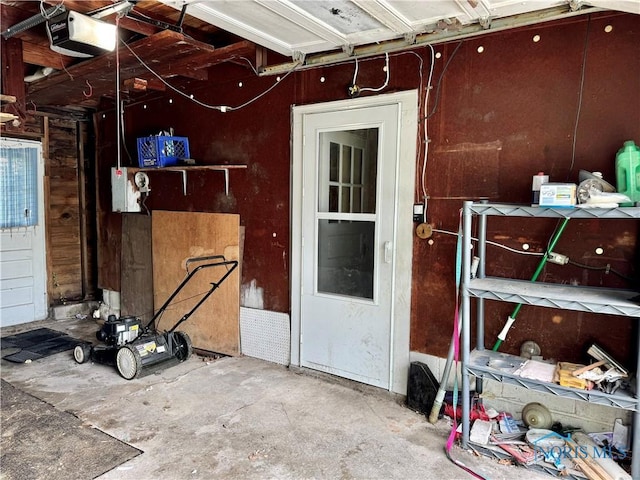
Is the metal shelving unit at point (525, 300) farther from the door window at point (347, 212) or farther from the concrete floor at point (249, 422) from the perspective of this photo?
the door window at point (347, 212)

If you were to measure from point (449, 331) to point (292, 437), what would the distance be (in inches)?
47.5

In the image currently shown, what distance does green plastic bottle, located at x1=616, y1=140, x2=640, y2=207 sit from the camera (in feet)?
7.26

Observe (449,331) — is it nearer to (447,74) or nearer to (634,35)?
(447,74)

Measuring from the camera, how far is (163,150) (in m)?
4.32

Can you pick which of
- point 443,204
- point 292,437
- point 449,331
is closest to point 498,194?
point 443,204

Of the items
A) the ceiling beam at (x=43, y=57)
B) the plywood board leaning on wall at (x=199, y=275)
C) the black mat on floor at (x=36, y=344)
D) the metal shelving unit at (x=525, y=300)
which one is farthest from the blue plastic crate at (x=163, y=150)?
the metal shelving unit at (x=525, y=300)

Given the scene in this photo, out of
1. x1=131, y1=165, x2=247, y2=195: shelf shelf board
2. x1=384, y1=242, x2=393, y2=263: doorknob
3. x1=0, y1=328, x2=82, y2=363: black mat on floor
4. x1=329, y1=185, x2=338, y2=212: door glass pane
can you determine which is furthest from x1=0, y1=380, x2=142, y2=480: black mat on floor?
x1=131, y1=165, x2=247, y2=195: shelf shelf board

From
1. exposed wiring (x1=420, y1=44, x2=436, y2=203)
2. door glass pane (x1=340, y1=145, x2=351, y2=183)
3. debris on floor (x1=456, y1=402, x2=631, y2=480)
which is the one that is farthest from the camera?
door glass pane (x1=340, y1=145, x2=351, y2=183)

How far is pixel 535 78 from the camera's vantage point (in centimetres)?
264

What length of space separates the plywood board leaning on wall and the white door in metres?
1.65

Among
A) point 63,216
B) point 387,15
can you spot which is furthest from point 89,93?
point 387,15

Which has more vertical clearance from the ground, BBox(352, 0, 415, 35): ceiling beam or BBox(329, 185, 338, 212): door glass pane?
BBox(352, 0, 415, 35): ceiling beam

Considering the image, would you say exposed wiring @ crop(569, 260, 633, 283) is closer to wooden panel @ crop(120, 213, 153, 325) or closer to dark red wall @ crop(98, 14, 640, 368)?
dark red wall @ crop(98, 14, 640, 368)

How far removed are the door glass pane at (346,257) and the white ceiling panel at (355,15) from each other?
1294mm
